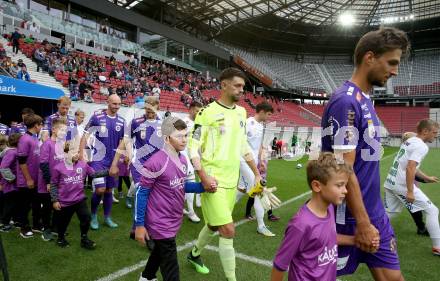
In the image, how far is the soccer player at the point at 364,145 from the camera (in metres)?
2.12

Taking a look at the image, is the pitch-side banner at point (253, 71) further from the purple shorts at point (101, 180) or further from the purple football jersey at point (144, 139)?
the purple shorts at point (101, 180)

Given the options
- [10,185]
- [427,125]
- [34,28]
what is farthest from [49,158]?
[34,28]

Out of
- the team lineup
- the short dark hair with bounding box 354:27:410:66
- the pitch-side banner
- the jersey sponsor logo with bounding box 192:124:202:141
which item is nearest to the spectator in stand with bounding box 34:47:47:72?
the team lineup

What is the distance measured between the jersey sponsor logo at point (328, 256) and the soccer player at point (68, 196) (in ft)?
11.6

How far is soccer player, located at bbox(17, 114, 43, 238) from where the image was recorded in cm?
514

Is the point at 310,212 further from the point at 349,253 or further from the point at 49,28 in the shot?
the point at 49,28

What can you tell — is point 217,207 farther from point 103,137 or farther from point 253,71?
point 253,71

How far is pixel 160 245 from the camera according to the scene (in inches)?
120

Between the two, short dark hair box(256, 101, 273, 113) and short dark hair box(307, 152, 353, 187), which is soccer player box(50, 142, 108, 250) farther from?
short dark hair box(307, 152, 353, 187)

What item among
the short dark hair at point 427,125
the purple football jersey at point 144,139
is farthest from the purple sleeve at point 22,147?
the short dark hair at point 427,125

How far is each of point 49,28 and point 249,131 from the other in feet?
74.2

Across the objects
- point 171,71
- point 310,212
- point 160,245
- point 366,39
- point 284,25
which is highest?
point 284,25

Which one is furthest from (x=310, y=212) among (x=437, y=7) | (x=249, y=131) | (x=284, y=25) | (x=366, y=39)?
(x=437, y=7)

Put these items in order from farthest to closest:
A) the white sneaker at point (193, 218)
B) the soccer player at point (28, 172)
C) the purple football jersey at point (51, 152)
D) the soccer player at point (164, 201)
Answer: the white sneaker at point (193, 218) < the soccer player at point (28, 172) < the purple football jersey at point (51, 152) < the soccer player at point (164, 201)
